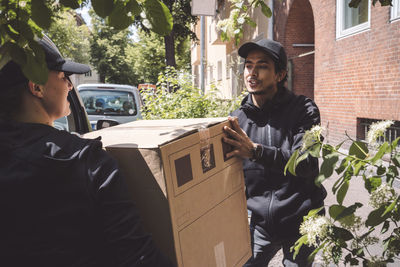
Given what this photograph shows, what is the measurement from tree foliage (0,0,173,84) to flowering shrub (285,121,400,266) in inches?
25.2

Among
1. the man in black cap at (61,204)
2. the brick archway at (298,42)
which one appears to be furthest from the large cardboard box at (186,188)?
the brick archway at (298,42)

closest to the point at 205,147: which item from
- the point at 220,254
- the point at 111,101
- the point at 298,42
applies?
the point at 220,254

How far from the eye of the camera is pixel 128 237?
3.57 ft

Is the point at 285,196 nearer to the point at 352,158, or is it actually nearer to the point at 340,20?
the point at 352,158

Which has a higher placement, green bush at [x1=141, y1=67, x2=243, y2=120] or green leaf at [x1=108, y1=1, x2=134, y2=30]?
green leaf at [x1=108, y1=1, x2=134, y2=30]

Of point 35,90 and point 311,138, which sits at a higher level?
point 35,90

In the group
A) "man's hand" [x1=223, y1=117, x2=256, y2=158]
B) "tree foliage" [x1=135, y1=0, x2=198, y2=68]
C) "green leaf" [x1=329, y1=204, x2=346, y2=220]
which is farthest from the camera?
"tree foliage" [x1=135, y1=0, x2=198, y2=68]

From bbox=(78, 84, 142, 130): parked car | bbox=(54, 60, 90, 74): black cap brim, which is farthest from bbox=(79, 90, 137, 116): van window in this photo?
bbox=(54, 60, 90, 74): black cap brim

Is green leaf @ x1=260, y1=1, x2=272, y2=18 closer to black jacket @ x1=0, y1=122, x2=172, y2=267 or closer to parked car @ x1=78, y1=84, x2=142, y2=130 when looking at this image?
black jacket @ x1=0, y1=122, x2=172, y2=267

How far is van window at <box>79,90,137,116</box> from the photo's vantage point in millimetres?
8703

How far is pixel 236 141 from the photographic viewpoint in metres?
1.72

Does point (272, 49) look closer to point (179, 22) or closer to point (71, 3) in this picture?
point (71, 3)

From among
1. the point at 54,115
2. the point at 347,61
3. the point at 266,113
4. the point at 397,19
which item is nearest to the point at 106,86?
the point at 347,61

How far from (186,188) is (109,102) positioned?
7.80 metres
